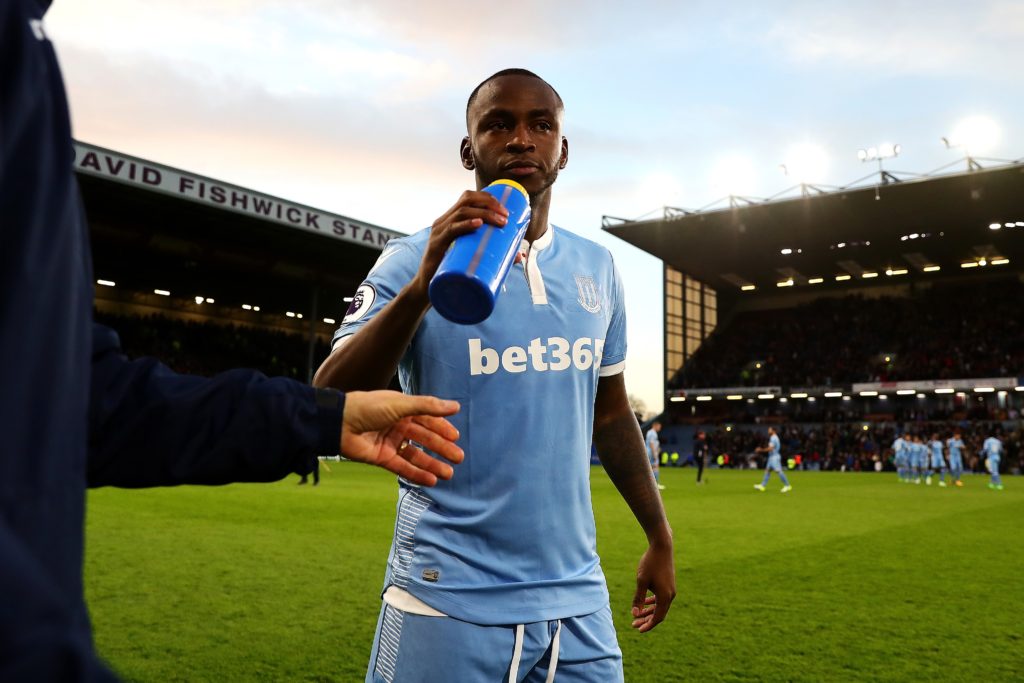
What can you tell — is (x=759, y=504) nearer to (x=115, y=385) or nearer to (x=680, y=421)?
(x=115, y=385)

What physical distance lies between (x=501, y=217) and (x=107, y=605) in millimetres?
5852

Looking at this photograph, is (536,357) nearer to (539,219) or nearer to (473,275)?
(539,219)

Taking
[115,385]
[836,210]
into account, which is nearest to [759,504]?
[115,385]

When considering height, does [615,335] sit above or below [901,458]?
above

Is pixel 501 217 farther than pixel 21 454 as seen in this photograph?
Yes

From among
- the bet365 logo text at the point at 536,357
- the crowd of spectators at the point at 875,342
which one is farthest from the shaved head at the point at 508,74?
the crowd of spectators at the point at 875,342

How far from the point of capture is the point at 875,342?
4653 cm

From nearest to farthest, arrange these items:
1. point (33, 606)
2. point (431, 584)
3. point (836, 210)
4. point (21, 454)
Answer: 1. point (33, 606)
2. point (21, 454)
3. point (431, 584)
4. point (836, 210)

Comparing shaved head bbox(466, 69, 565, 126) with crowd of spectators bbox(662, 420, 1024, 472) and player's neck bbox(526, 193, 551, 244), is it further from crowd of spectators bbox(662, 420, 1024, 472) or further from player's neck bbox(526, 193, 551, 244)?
crowd of spectators bbox(662, 420, 1024, 472)

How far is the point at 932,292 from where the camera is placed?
47.4m

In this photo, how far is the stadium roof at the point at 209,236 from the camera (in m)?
24.6

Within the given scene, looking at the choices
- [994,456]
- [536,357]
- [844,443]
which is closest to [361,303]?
[536,357]

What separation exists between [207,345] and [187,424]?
1772 inches

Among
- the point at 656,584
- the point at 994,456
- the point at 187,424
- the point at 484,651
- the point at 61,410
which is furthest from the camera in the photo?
the point at 994,456
